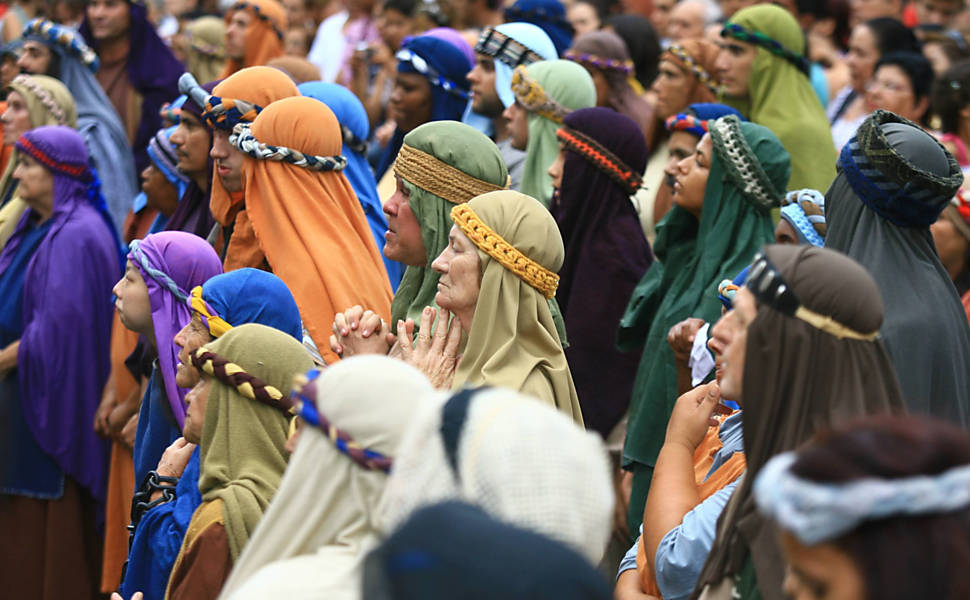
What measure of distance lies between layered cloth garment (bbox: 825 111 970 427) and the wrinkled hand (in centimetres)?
133

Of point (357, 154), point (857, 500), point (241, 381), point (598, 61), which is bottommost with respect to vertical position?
point (357, 154)

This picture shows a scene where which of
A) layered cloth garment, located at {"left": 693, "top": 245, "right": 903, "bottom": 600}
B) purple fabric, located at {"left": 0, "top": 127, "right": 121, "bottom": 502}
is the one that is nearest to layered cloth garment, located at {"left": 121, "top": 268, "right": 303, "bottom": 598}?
layered cloth garment, located at {"left": 693, "top": 245, "right": 903, "bottom": 600}

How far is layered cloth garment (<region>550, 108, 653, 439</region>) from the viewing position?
6.02 metres

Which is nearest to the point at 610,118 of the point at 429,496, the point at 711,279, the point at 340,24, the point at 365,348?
the point at 711,279

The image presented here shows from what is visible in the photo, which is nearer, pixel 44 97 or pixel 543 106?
pixel 543 106

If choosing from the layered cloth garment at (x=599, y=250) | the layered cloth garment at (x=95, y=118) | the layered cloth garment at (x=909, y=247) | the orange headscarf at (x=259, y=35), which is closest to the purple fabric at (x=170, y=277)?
the layered cloth garment at (x=599, y=250)

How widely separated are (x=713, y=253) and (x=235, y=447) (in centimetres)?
273

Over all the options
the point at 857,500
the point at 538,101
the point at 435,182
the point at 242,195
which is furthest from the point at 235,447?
the point at 538,101

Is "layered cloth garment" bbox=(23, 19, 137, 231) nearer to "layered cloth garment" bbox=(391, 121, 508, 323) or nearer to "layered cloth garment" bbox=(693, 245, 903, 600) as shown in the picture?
"layered cloth garment" bbox=(391, 121, 508, 323)

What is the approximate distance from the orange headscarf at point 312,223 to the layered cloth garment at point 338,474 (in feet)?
7.29

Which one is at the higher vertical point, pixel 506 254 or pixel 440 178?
pixel 506 254

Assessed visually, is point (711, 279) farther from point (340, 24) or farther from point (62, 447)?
point (340, 24)

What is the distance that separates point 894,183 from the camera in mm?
3904

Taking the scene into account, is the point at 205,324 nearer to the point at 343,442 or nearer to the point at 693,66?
the point at 343,442
